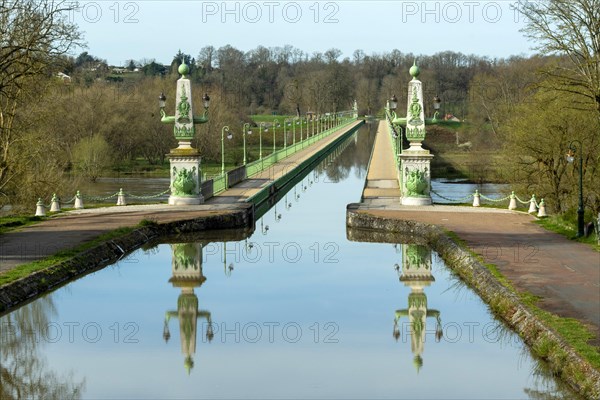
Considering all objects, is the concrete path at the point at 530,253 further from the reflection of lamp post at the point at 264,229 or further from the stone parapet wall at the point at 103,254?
the stone parapet wall at the point at 103,254

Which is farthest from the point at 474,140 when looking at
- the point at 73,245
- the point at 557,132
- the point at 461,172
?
the point at 73,245

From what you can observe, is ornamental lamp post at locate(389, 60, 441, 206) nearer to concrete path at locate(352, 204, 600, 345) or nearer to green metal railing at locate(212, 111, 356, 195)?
concrete path at locate(352, 204, 600, 345)

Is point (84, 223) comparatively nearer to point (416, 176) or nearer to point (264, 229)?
point (264, 229)

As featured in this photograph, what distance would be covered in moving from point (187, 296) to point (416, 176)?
15.5m

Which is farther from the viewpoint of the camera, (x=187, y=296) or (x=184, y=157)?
(x=184, y=157)

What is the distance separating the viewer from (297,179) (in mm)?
61375

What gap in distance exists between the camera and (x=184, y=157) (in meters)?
35.4

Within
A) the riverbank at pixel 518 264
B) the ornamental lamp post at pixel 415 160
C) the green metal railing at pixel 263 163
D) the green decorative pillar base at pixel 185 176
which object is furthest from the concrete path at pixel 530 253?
the green metal railing at pixel 263 163

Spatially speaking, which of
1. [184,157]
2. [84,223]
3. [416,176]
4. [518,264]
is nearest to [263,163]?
[184,157]

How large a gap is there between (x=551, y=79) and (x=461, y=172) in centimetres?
3884

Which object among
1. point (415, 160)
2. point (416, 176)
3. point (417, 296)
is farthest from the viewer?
point (416, 176)

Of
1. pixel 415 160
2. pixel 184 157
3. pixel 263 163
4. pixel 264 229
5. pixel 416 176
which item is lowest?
pixel 264 229

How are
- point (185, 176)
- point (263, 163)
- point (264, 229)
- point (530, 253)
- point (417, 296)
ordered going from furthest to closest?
point (263, 163)
point (185, 176)
point (264, 229)
point (530, 253)
point (417, 296)

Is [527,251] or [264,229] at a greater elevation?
[527,251]
